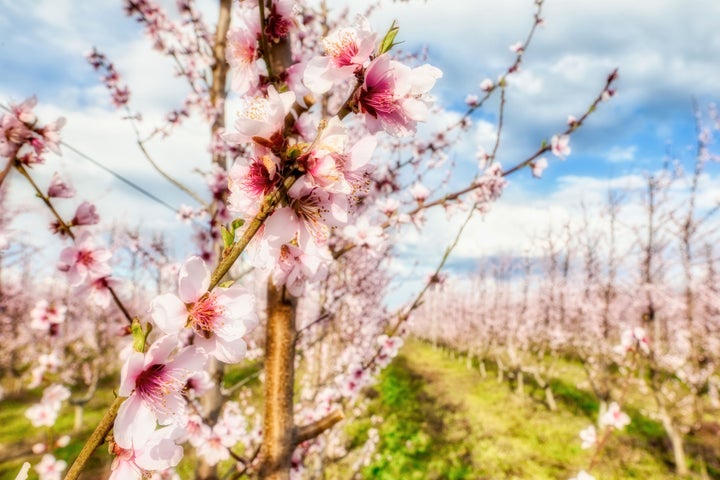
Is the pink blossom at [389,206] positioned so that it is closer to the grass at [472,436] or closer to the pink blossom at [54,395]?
the grass at [472,436]

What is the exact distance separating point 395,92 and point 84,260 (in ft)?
5.20

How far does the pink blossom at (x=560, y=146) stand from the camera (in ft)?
10.3

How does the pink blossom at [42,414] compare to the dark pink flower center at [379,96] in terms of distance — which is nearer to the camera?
the dark pink flower center at [379,96]

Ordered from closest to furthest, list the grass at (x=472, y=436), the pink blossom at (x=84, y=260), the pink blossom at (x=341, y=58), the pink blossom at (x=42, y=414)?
the pink blossom at (x=341, y=58) < the pink blossom at (x=84, y=260) < the pink blossom at (x=42, y=414) < the grass at (x=472, y=436)

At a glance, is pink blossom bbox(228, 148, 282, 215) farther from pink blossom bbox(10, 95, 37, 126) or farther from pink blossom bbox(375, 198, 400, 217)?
pink blossom bbox(375, 198, 400, 217)

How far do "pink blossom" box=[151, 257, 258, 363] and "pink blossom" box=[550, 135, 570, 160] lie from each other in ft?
9.88

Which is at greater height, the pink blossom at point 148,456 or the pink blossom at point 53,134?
the pink blossom at point 53,134

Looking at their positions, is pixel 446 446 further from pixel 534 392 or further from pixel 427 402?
pixel 534 392

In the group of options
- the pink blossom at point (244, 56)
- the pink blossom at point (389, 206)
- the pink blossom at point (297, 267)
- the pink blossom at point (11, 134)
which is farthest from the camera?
the pink blossom at point (389, 206)

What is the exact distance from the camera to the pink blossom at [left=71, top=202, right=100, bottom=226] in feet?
5.68

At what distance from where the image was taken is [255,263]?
0.89 metres

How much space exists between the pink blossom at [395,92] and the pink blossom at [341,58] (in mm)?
48

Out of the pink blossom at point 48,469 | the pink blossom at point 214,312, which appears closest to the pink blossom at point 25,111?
the pink blossom at point 214,312

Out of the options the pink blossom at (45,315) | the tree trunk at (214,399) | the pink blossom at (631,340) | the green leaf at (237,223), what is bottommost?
the tree trunk at (214,399)
